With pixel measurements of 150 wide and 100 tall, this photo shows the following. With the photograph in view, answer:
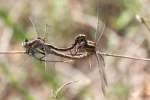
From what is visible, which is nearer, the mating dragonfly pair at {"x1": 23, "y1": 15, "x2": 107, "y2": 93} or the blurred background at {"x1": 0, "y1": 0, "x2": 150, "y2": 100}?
the mating dragonfly pair at {"x1": 23, "y1": 15, "x2": 107, "y2": 93}

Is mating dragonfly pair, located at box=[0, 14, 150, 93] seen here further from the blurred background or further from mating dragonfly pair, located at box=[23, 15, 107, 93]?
the blurred background

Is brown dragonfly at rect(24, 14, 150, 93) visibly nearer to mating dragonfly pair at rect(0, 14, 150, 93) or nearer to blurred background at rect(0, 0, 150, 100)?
mating dragonfly pair at rect(0, 14, 150, 93)

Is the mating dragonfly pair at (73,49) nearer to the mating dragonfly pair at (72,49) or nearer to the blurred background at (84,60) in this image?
the mating dragonfly pair at (72,49)

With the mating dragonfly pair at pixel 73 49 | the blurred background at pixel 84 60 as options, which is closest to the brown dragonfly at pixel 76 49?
the mating dragonfly pair at pixel 73 49

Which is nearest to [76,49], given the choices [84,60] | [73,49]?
[73,49]

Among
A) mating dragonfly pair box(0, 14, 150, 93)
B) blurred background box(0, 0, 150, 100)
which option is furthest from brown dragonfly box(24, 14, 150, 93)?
blurred background box(0, 0, 150, 100)

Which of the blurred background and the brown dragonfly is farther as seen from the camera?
the blurred background

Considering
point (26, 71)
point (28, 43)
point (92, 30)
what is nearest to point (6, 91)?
point (26, 71)

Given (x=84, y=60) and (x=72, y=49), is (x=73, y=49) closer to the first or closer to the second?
(x=72, y=49)

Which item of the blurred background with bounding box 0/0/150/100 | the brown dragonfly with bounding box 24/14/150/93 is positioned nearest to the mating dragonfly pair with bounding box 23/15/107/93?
the brown dragonfly with bounding box 24/14/150/93
